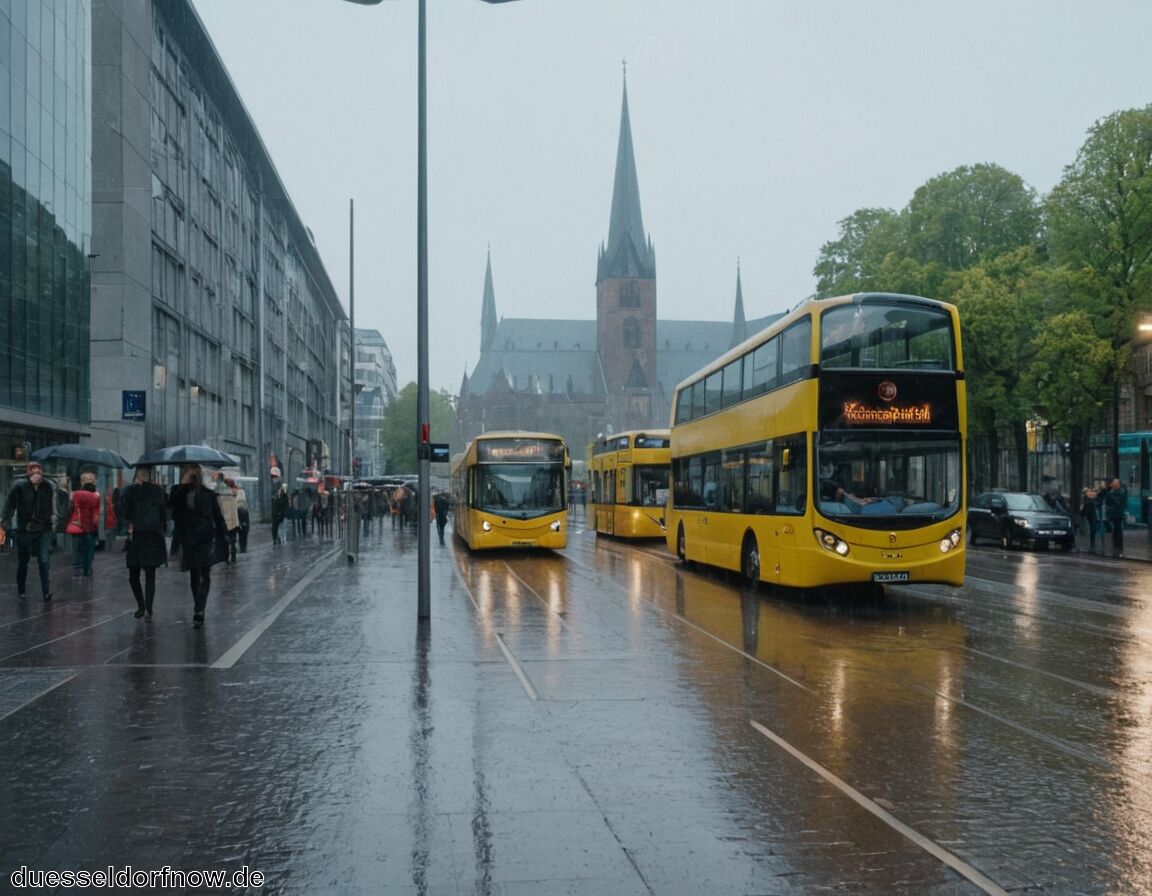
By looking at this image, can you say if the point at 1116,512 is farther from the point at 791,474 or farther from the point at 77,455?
the point at 77,455

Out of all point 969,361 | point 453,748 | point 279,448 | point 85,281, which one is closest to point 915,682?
point 453,748

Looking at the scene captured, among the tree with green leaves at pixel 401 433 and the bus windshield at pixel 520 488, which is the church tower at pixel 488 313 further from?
the bus windshield at pixel 520 488

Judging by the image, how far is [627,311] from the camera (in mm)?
139500

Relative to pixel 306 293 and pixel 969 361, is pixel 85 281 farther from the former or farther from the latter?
pixel 306 293

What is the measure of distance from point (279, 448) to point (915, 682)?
6309cm

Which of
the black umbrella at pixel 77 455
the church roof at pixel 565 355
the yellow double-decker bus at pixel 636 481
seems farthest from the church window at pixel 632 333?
the black umbrella at pixel 77 455

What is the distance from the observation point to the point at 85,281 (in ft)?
115

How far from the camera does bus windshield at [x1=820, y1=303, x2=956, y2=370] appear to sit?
15.4 m

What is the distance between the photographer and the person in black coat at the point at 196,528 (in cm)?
1347

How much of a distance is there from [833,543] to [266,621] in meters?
6.89

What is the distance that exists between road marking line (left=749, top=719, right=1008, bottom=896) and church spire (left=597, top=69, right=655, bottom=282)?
368 ft

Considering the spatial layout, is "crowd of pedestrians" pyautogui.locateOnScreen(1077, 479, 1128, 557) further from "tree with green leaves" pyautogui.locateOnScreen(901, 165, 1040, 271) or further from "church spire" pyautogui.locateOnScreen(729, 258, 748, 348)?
"church spire" pyautogui.locateOnScreen(729, 258, 748, 348)

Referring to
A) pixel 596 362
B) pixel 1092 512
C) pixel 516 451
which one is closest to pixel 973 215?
pixel 1092 512

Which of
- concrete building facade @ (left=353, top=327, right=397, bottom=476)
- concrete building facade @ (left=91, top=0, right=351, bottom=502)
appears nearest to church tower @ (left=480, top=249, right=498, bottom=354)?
concrete building facade @ (left=353, top=327, right=397, bottom=476)
